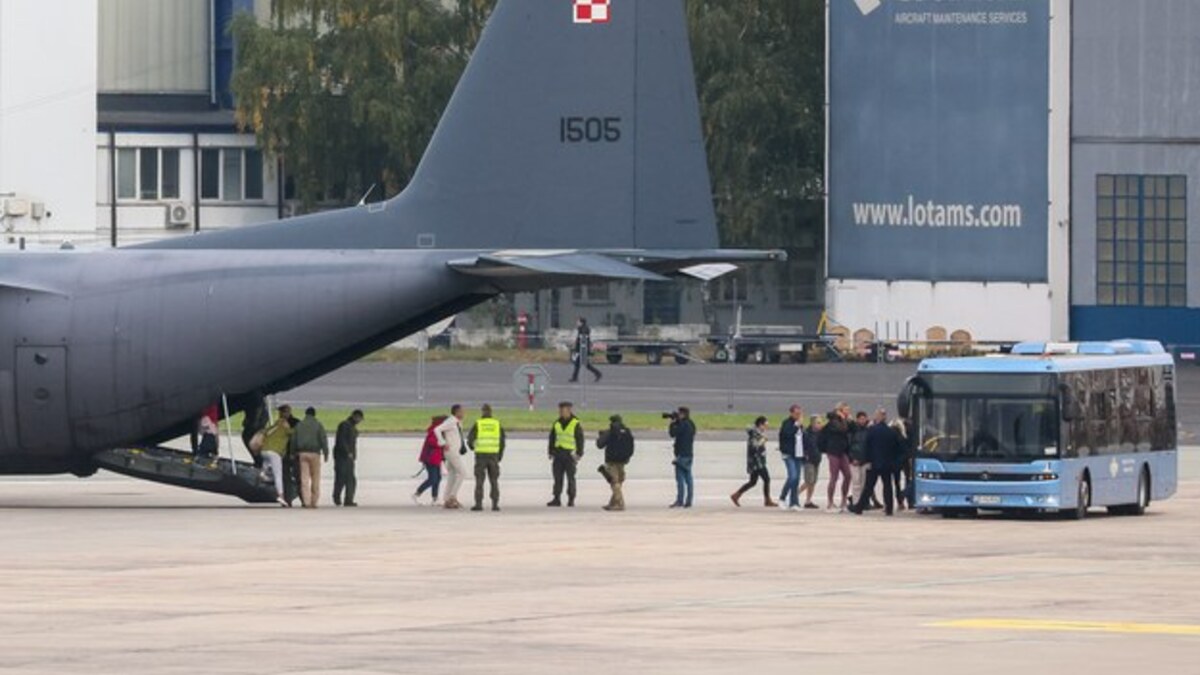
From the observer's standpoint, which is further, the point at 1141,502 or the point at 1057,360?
the point at 1141,502

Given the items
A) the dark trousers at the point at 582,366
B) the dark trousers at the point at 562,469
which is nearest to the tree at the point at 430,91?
the dark trousers at the point at 582,366

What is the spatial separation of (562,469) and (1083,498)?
750cm

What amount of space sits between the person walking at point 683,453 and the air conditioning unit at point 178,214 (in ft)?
182

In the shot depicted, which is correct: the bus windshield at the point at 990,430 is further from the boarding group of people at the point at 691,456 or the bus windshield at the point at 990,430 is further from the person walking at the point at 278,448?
the person walking at the point at 278,448

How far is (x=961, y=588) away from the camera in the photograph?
2712cm

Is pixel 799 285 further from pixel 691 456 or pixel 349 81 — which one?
pixel 691 456

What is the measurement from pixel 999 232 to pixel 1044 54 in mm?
5344

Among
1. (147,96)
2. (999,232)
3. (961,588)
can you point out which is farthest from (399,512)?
(147,96)

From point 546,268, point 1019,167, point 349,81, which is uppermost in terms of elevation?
point 349,81

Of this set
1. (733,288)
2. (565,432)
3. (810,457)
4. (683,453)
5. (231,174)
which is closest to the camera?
(565,432)

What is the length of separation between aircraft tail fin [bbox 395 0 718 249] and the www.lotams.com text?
4262cm

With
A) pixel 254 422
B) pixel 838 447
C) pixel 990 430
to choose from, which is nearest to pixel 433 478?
pixel 254 422

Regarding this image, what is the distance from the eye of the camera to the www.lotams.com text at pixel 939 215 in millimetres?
A: 80938

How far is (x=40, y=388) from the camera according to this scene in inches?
1538
